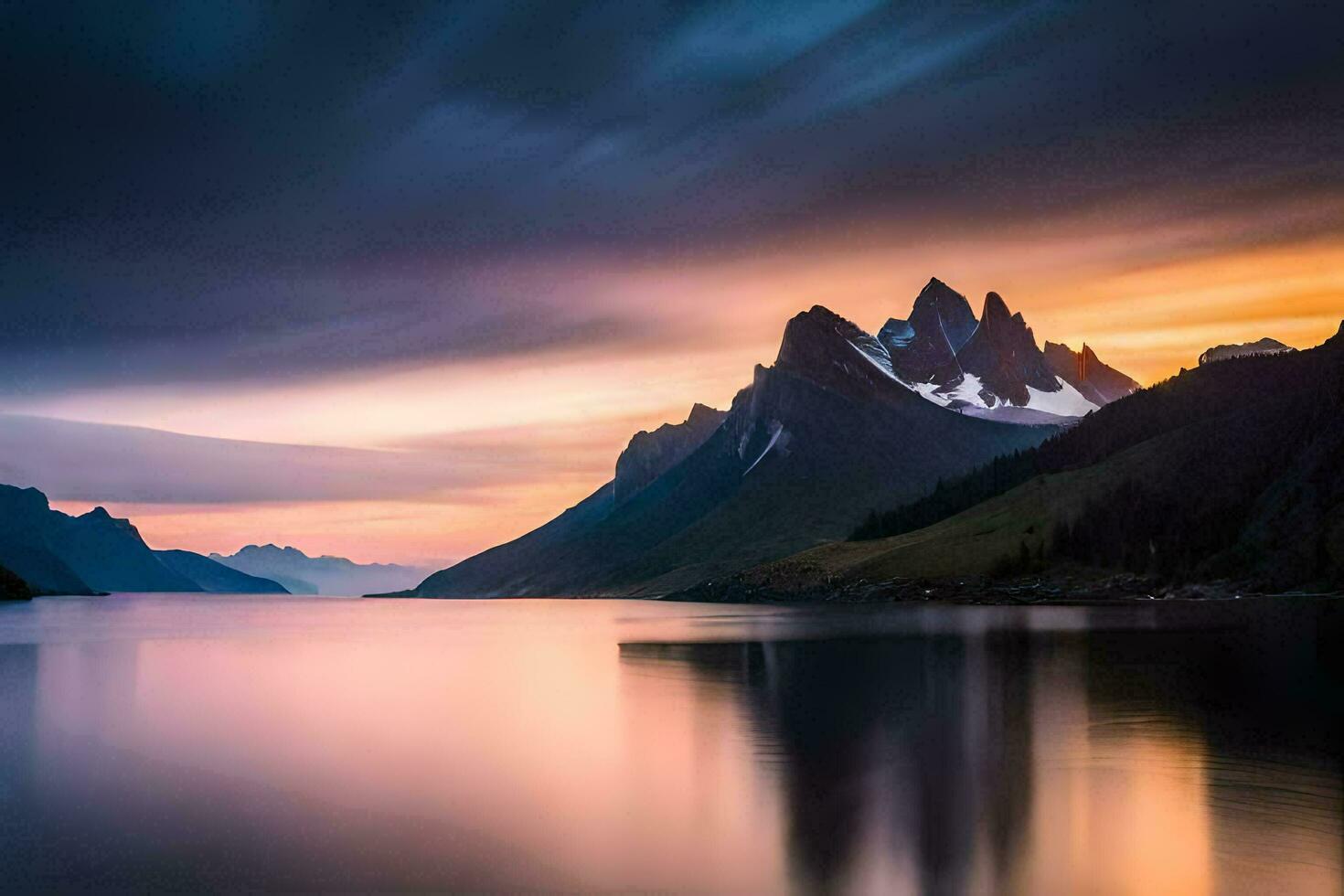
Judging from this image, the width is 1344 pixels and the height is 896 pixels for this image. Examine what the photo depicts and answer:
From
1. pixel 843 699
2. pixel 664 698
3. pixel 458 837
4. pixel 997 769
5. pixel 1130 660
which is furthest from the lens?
pixel 1130 660

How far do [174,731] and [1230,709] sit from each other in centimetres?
6358

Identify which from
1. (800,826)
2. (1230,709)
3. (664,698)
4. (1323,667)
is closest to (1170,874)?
(800,826)

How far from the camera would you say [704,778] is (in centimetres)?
5484

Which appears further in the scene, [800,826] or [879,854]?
[800,826]

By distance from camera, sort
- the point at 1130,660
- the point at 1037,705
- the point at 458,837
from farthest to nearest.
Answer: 1. the point at 1130,660
2. the point at 1037,705
3. the point at 458,837

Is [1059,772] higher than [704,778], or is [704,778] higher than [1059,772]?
[1059,772]

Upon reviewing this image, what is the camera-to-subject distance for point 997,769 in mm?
54219

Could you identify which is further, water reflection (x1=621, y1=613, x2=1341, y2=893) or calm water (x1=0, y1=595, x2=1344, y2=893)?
calm water (x1=0, y1=595, x2=1344, y2=893)

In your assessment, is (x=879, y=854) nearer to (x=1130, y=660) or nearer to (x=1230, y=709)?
(x=1230, y=709)

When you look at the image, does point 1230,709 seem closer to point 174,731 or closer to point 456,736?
point 456,736

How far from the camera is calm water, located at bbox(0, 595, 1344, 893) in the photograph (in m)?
37.5

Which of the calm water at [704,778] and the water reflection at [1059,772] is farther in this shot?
the calm water at [704,778]

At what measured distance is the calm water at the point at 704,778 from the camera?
123 feet

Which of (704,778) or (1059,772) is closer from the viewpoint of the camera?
(1059,772)
